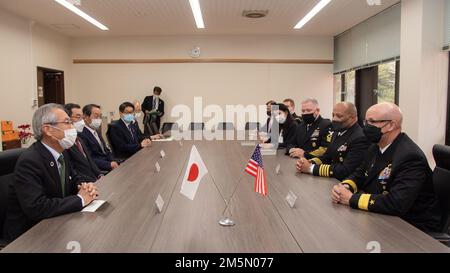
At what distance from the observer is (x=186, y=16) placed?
24.9 feet

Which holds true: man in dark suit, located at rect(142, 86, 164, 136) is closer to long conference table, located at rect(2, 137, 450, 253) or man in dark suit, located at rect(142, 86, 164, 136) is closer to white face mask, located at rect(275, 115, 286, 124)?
white face mask, located at rect(275, 115, 286, 124)

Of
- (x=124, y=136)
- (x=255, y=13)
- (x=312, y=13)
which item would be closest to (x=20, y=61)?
(x=124, y=136)

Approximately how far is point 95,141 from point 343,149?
9.22 feet

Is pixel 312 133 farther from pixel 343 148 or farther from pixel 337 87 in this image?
pixel 337 87

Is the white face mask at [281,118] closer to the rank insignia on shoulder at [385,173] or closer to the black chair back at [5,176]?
the rank insignia on shoulder at [385,173]

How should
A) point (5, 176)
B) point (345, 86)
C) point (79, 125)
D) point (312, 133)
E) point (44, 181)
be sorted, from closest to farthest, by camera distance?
1. point (44, 181)
2. point (5, 176)
3. point (79, 125)
4. point (312, 133)
5. point (345, 86)

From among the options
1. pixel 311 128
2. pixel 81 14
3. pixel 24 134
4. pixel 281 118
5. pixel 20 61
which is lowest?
pixel 24 134

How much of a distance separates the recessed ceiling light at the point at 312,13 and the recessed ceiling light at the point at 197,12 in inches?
83.2

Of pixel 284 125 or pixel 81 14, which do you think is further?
pixel 81 14

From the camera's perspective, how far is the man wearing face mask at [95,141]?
170 inches

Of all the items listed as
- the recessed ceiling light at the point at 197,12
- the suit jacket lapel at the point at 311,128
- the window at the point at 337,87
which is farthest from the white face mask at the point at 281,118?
the window at the point at 337,87

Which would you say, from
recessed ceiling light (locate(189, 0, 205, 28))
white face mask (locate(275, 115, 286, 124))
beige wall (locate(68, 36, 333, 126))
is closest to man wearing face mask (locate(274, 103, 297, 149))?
white face mask (locate(275, 115, 286, 124))
